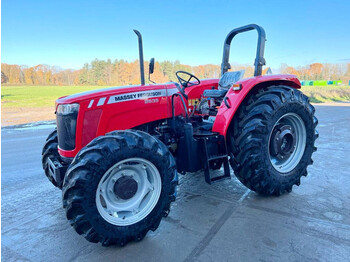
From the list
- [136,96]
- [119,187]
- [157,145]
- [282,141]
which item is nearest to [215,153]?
[282,141]

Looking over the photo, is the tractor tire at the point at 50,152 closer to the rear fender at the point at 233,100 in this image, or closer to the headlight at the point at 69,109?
the headlight at the point at 69,109

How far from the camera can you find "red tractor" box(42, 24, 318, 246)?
210 centimetres

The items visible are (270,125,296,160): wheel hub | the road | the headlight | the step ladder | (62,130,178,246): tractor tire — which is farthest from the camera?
(270,125,296,160): wheel hub

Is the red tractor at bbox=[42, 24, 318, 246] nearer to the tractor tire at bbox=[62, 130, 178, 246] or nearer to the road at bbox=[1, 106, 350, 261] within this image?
the tractor tire at bbox=[62, 130, 178, 246]

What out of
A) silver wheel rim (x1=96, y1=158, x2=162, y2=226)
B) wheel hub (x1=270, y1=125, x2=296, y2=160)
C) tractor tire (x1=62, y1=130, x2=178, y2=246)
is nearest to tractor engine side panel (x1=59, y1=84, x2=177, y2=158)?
tractor tire (x1=62, y1=130, x2=178, y2=246)

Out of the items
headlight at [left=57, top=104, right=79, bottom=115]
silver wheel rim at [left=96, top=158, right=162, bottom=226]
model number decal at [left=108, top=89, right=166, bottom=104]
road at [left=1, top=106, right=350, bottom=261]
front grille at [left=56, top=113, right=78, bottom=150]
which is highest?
model number decal at [left=108, top=89, right=166, bottom=104]

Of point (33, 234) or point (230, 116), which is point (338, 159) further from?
point (33, 234)

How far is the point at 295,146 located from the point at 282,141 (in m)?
0.33

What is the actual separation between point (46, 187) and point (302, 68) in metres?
69.0

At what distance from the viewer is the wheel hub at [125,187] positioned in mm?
2293

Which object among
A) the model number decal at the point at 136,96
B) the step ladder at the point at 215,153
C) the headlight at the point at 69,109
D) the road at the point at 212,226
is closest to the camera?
the road at the point at 212,226

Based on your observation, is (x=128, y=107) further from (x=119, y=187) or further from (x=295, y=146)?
(x=295, y=146)

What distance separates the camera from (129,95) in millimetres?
2707

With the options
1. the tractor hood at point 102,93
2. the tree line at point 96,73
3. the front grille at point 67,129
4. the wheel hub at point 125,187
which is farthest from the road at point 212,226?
the tree line at point 96,73
